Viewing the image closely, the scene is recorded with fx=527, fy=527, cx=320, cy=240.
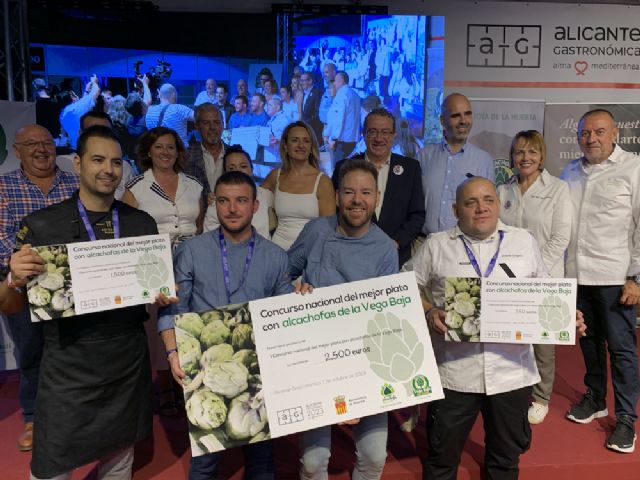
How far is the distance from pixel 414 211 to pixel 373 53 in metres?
3.41

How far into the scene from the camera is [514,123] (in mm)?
6656

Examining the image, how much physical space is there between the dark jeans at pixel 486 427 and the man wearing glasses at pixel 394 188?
1137 mm

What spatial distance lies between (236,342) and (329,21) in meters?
5.02

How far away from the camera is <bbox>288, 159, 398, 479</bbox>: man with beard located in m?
2.34

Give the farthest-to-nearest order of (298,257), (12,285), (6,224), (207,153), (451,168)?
(207,153), (451,168), (6,224), (298,257), (12,285)

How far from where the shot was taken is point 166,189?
11.1 feet

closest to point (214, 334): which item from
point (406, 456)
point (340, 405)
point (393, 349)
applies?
point (340, 405)

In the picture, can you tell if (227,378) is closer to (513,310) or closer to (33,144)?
(513,310)

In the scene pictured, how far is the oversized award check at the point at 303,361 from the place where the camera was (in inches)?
82.5

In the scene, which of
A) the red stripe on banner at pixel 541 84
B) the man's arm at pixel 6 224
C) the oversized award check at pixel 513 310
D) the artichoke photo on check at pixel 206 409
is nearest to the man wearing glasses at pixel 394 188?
the oversized award check at pixel 513 310

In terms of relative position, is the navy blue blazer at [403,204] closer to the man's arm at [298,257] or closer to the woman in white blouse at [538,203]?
the woman in white blouse at [538,203]

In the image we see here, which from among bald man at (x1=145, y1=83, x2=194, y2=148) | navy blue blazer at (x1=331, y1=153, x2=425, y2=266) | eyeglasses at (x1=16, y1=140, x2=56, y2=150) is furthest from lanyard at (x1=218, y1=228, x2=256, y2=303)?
bald man at (x1=145, y1=83, x2=194, y2=148)

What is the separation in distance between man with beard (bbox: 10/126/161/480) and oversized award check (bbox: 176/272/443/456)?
0.38 m

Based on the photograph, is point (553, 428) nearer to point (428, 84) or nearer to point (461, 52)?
point (428, 84)
